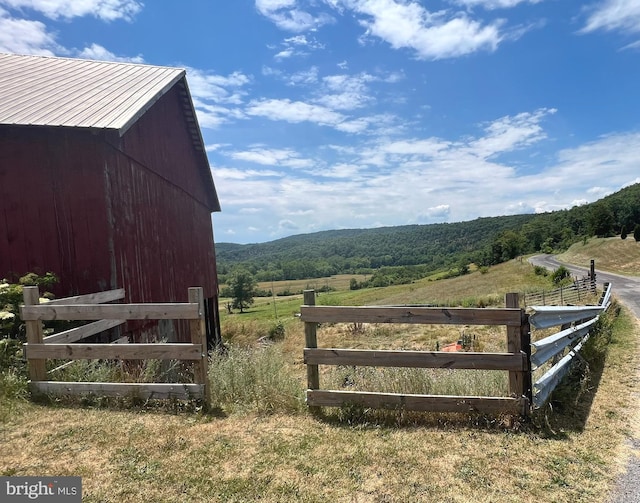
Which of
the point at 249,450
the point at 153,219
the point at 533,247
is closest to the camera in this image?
the point at 249,450

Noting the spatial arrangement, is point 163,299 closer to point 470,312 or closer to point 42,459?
point 42,459

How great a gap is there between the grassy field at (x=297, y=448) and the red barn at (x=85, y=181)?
3.22 m

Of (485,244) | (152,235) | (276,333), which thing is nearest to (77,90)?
(152,235)

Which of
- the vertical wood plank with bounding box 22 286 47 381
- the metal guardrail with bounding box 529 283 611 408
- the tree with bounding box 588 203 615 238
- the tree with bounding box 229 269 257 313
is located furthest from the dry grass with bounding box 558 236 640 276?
the tree with bounding box 229 269 257 313

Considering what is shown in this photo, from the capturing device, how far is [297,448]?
3.86m

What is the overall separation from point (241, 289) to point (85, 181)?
6878 cm

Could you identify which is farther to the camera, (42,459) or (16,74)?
(16,74)

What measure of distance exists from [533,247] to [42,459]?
124 meters

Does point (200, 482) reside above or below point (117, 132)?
below

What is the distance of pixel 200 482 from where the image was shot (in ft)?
10.7

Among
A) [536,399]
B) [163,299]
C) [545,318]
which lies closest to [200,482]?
[536,399]

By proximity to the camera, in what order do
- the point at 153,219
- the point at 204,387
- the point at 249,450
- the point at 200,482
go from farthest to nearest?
the point at 153,219
the point at 204,387
the point at 249,450
the point at 200,482

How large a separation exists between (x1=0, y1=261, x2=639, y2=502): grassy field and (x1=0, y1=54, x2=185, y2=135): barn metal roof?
4.88 m

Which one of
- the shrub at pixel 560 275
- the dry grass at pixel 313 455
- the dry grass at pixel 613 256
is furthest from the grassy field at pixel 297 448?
the dry grass at pixel 613 256
